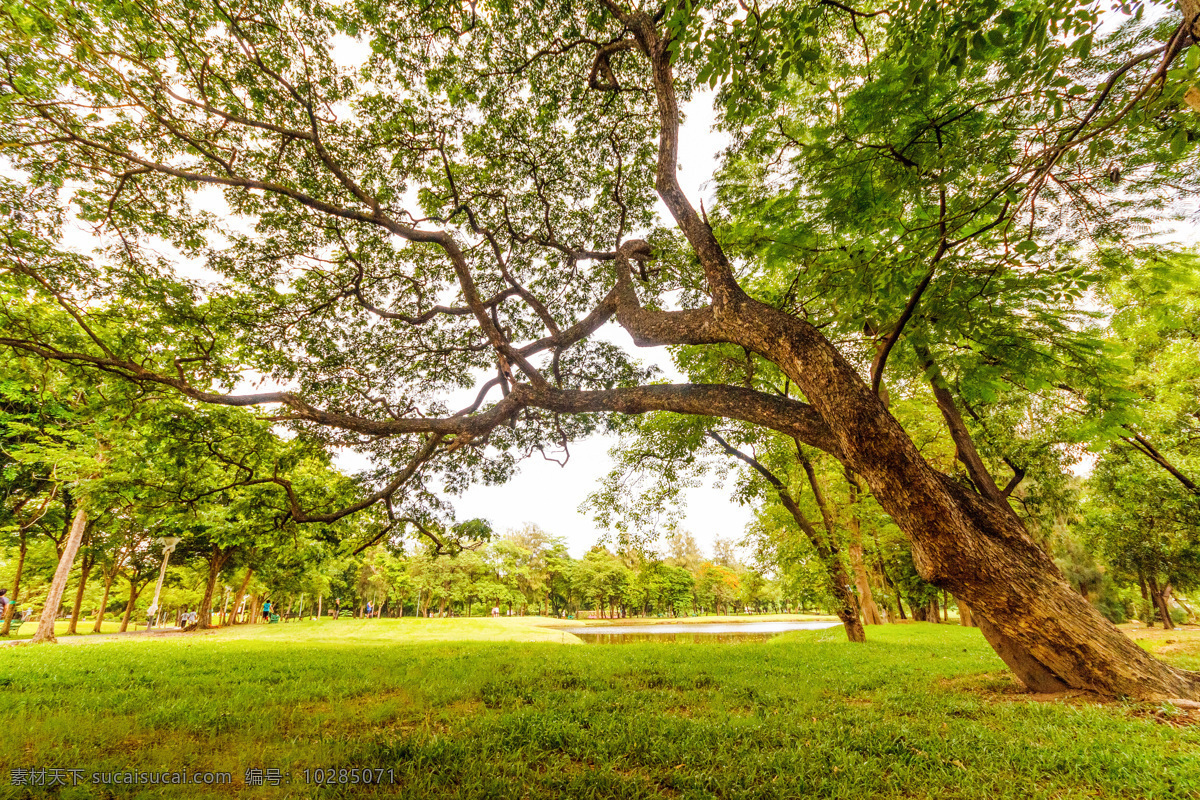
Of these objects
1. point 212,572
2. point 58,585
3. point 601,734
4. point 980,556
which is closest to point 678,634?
point 601,734

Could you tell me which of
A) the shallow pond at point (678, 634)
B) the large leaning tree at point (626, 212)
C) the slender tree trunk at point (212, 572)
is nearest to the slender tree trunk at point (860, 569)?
the shallow pond at point (678, 634)

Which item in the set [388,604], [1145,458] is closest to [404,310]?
[1145,458]

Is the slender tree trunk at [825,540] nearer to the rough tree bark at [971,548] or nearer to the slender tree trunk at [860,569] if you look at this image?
the slender tree trunk at [860,569]

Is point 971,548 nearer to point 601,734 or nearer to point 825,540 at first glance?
point 601,734

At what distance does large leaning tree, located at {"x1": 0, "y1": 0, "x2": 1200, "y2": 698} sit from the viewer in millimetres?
4055

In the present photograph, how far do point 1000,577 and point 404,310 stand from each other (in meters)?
10.1

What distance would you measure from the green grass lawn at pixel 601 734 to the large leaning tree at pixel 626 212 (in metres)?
1.14

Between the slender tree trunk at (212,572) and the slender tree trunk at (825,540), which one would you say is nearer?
the slender tree trunk at (825,540)

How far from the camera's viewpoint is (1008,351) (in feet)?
16.5

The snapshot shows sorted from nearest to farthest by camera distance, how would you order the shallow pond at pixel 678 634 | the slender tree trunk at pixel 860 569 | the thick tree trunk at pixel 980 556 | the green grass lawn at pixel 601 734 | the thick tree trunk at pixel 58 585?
the green grass lawn at pixel 601 734 → the thick tree trunk at pixel 980 556 → the thick tree trunk at pixel 58 585 → the slender tree trunk at pixel 860 569 → the shallow pond at pixel 678 634

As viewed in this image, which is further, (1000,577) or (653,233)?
(653,233)

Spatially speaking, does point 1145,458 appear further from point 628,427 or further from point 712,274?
point 712,274

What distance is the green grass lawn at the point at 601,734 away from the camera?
9.91 ft

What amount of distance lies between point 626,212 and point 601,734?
8819mm
